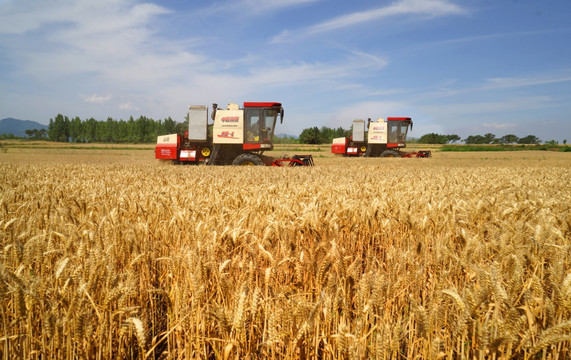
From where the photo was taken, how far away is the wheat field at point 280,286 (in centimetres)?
145

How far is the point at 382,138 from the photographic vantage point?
27438mm

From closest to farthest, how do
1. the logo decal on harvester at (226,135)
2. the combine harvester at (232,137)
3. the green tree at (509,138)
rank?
the combine harvester at (232,137) < the logo decal on harvester at (226,135) < the green tree at (509,138)

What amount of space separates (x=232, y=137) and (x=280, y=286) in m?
14.7

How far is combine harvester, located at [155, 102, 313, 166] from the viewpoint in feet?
52.8

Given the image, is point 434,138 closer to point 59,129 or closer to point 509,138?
point 509,138

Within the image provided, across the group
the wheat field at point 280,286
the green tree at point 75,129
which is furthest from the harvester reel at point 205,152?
the green tree at point 75,129

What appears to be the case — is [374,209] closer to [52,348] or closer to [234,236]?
[234,236]

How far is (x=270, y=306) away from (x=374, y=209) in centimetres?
205

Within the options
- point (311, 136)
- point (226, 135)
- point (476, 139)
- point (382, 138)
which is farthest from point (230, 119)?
point (476, 139)

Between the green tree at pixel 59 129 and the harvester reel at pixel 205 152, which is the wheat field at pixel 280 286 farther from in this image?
the green tree at pixel 59 129

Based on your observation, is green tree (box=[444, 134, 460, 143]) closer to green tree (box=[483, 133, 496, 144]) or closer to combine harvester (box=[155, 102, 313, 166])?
green tree (box=[483, 133, 496, 144])

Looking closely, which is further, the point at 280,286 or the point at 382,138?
the point at 382,138

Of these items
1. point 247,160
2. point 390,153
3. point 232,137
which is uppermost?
point 232,137

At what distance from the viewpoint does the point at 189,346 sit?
67.8 inches
